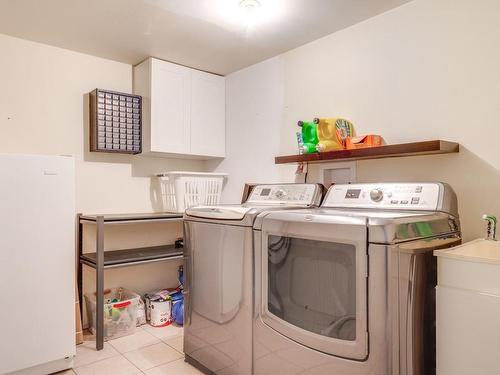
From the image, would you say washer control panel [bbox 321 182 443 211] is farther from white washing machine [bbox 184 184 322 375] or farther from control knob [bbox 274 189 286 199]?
control knob [bbox 274 189 286 199]

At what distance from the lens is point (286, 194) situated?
2340mm

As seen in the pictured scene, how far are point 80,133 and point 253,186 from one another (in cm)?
144

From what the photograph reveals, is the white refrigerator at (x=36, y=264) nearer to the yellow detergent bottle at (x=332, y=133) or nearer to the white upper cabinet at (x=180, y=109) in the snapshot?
the white upper cabinet at (x=180, y=109)

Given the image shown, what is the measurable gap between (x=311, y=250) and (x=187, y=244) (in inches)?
36.7

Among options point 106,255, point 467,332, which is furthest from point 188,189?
point 467,332

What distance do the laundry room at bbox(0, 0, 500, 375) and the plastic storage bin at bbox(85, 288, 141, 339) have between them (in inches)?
0.7

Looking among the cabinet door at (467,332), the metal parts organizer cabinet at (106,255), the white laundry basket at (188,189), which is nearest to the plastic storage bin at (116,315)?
the metal parts organizer cabinet at (106,255)

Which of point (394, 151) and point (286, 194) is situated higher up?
point (394, 151)

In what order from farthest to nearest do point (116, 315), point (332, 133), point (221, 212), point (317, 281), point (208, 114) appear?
1. point (208, 114)
2. point (116, 315)
3. point (332, 133)
4. point (221, 212)
5. point (317, 281)

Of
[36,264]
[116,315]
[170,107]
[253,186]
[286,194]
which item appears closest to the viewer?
[36,264]

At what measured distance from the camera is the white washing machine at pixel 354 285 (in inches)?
49.2

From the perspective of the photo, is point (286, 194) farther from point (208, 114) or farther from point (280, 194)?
point (208, 114)

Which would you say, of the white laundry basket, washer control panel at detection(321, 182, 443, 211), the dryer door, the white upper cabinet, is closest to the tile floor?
the dryer door

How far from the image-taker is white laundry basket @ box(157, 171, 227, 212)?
290 cm
